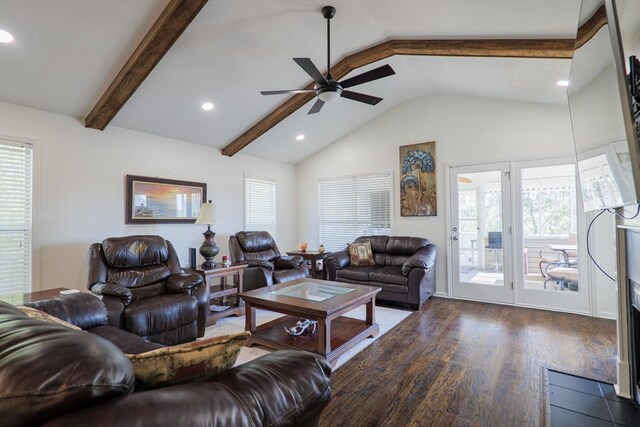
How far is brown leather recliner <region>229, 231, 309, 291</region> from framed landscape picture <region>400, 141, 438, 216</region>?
2.04 meters

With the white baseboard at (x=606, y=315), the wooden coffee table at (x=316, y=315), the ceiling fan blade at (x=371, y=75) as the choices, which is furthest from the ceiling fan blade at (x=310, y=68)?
the white baseboard at (x=606, y=315)

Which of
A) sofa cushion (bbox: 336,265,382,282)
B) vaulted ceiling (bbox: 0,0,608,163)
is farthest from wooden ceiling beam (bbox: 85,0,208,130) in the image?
sofa cushion (bbox: 336,265,382,282)

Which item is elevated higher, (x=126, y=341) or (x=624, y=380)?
(x=126, y=341)

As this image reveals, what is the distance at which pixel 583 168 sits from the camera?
6.81ft

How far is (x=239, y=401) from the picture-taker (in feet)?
2.90

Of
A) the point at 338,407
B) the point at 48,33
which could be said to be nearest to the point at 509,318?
the point at 338,407

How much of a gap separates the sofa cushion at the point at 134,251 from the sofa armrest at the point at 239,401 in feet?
9.48

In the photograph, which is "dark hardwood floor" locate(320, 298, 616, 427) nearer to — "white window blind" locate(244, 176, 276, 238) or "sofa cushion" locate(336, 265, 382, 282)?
"sofa cushion" locate(336, 265, 382, 282)

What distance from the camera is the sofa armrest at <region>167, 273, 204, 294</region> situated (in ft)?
10.8

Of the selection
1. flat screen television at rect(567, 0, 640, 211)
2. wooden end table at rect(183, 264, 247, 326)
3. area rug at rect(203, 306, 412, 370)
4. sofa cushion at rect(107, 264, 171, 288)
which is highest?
flat screen television at rect(567, 0, 640, 211)

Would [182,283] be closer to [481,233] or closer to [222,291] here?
[222,291]

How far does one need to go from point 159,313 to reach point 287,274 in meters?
1.88

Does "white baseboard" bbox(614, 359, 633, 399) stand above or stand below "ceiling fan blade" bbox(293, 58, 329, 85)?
below

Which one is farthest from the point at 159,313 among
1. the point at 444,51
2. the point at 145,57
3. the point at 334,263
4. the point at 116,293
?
the point at 444,51
